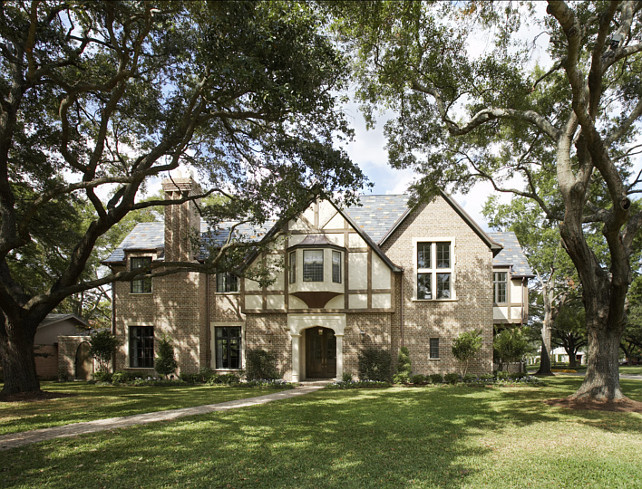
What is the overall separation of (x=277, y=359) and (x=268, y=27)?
14863mm

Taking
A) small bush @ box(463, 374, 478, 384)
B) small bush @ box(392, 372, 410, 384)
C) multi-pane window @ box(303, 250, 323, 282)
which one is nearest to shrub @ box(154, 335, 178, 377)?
multi-pane window @ box(303, 250, 323, 282)

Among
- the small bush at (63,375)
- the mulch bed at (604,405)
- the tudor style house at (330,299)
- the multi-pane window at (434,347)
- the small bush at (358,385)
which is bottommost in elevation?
the small bush at (63,375)

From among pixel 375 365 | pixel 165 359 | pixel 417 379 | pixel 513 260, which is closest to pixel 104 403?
pixel 165 359

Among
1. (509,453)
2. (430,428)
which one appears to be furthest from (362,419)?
(509,453)

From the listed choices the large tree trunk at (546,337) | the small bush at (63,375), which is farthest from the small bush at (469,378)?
the small bush at (63,375)

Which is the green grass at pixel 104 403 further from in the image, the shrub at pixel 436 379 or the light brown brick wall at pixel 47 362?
the shrub at pixel 436 379

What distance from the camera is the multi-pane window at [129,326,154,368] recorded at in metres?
22.1

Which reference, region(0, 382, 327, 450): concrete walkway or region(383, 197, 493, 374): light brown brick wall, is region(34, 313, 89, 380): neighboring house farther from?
region(383, 197, 493, 374): light brown brick wall

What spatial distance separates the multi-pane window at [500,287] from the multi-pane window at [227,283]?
1318cm

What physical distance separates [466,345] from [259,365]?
29.9 ft

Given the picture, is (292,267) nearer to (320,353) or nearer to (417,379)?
(320,353)

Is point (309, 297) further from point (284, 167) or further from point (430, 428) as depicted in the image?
point (430, 428)

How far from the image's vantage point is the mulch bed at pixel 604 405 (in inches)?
480

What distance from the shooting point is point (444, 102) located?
48.5 feet
